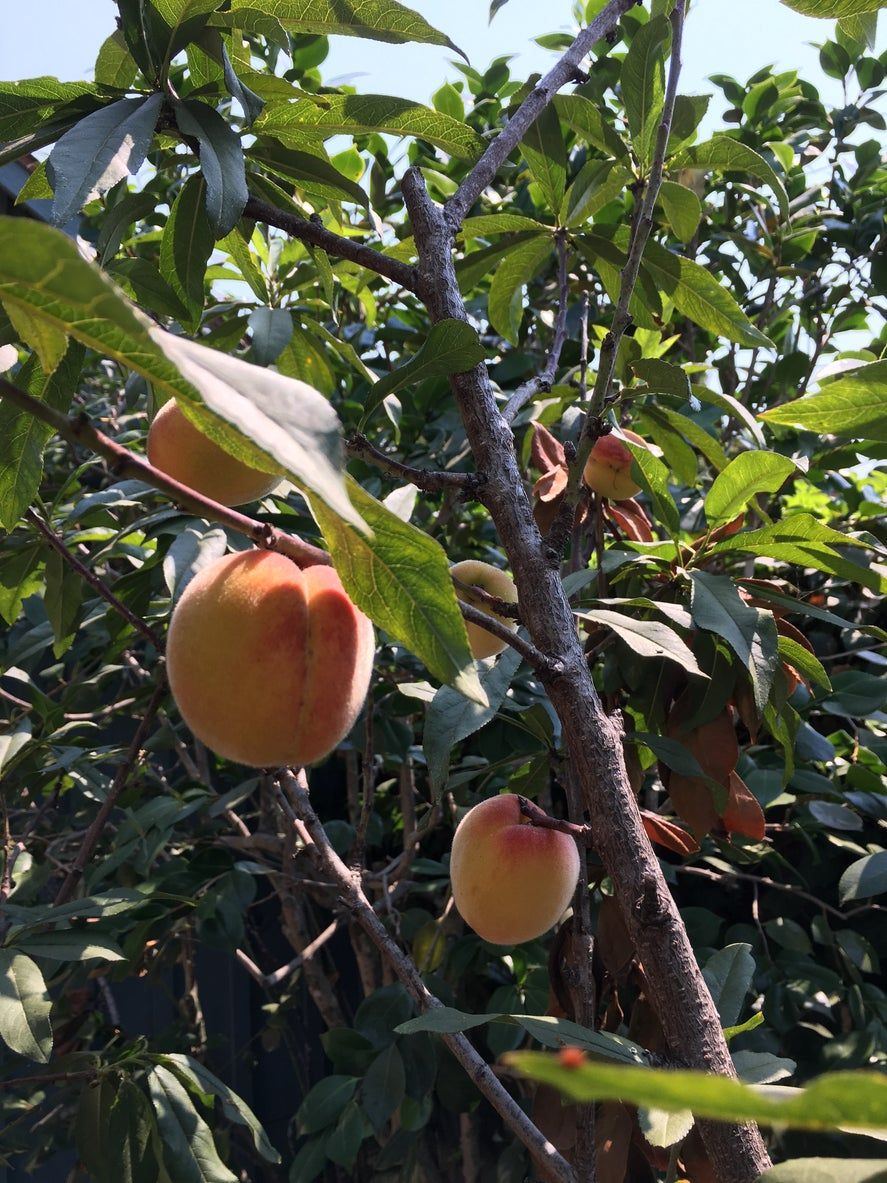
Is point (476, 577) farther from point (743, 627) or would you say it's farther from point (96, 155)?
point (96, 155)

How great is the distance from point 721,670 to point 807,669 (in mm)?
93

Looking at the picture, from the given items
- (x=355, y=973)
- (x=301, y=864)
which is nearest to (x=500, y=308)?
(x=301, y=864)

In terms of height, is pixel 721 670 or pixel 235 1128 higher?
pixel 721 670

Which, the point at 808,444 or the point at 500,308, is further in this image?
the point at 808,444

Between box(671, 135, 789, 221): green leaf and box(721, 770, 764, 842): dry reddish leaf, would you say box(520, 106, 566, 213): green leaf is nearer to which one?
box(671, 135, 789, 221): green leaf

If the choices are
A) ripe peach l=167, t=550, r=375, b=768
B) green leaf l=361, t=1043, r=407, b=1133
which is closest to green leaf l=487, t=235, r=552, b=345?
ripe peach l=167, t=550, r=375, b=768

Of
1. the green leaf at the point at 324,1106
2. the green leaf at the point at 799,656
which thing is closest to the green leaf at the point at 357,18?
the green leaf at the point at 799,656

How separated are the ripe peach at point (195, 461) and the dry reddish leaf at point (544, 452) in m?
0.53

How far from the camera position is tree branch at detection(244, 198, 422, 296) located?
2.64 ft

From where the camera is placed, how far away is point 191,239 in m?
0.90

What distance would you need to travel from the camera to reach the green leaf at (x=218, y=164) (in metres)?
0.75

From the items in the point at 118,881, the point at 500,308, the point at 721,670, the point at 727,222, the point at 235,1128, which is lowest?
the point at 235,1128

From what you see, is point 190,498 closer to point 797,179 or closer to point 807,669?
point 807,669

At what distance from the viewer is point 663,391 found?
985 mm
